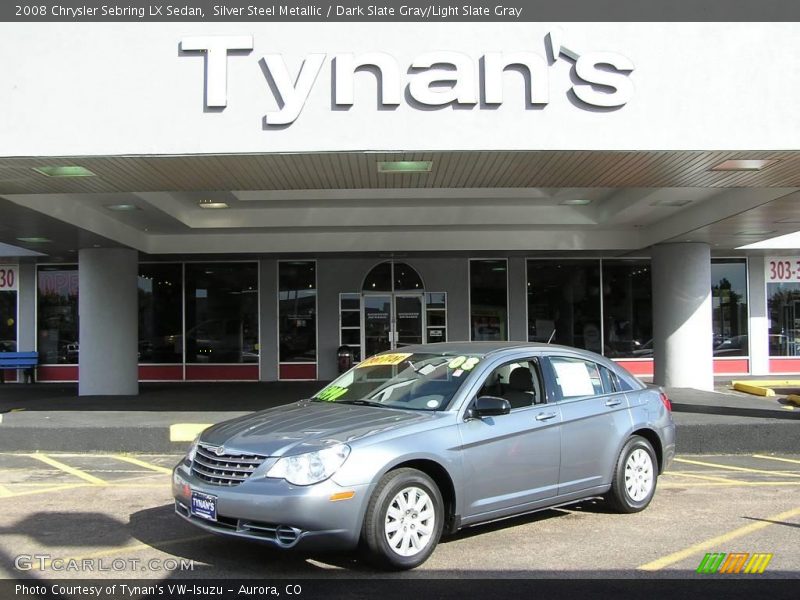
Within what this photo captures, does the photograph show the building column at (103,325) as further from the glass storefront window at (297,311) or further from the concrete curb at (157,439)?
the concrete curb at (157,439)

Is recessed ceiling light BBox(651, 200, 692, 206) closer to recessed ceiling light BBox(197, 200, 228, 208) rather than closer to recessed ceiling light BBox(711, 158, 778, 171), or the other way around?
recessed ceiling light BBox(711, 158, 778, 171)

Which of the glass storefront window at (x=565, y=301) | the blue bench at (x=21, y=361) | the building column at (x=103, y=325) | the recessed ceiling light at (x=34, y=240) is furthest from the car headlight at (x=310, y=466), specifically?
the blue bench at (x=21, y=361)

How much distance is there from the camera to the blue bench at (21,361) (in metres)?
19.6

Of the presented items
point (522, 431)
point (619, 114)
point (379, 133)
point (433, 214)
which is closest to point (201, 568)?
point (522, 431)

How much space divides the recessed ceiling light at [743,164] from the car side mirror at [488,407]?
514 cm

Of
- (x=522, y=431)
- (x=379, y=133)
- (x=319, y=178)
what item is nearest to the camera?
(x=522, y=431)

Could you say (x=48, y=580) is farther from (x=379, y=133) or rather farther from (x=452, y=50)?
(x=452, y=50)

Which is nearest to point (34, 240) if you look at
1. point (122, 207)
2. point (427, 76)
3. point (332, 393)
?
point (122, 207)

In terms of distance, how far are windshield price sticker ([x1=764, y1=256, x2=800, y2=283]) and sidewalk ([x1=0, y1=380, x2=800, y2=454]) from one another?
A: 8.49m

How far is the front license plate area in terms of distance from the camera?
4.94m

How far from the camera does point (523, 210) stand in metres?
16.0

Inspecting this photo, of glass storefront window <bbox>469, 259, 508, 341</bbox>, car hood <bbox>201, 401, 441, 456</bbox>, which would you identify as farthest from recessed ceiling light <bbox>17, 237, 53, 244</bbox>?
glass storefront window <bbox>469, 259, 508, 341</bbox>

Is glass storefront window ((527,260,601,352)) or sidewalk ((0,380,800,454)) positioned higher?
glass storefront window ((527,260,601,352))

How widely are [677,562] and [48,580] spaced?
14.6 feet
